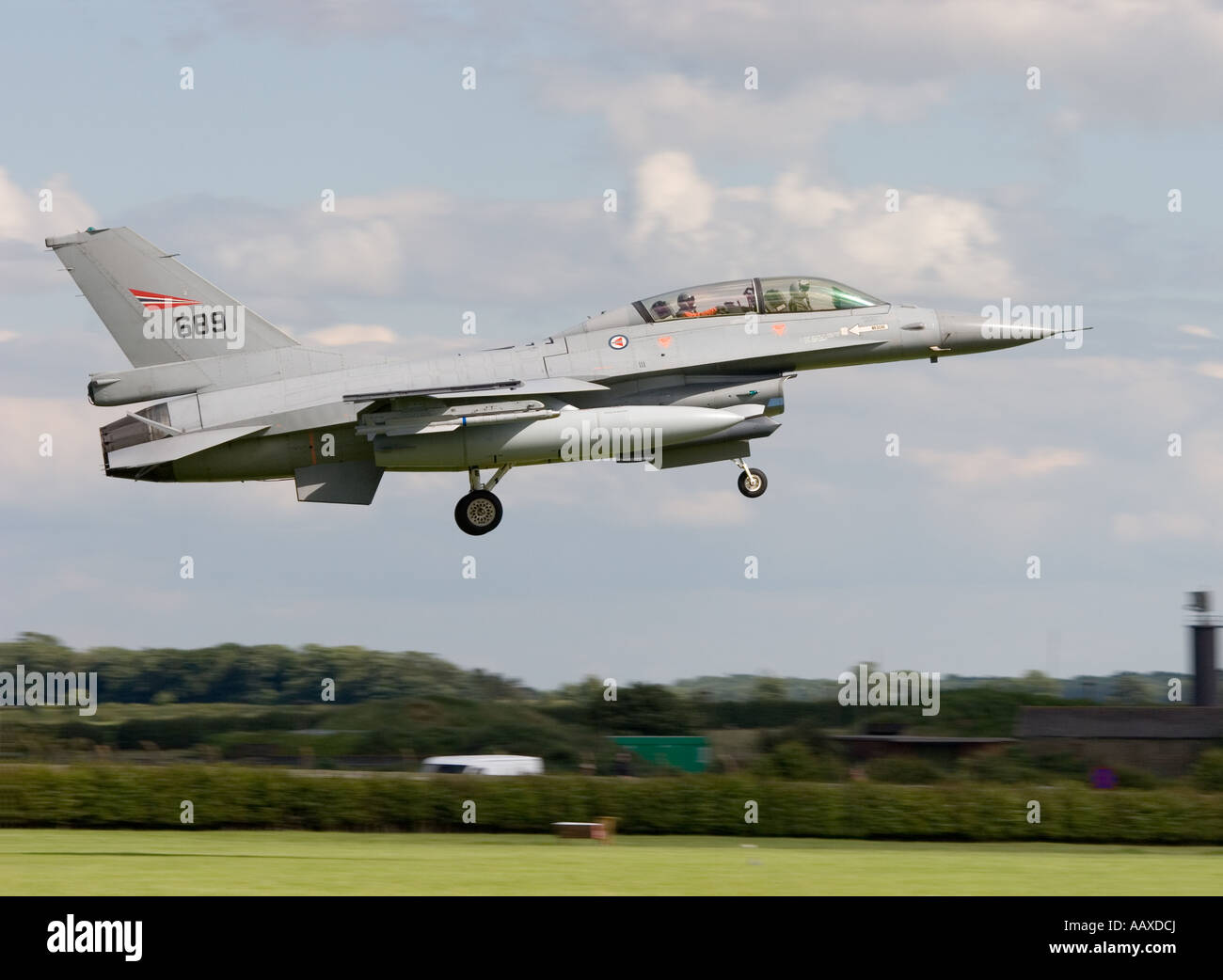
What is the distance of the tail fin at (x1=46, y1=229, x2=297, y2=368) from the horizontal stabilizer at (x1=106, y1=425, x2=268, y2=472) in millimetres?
1652

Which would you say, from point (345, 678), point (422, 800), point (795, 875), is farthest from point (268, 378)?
point (345, 678)

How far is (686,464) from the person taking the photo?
2548cm

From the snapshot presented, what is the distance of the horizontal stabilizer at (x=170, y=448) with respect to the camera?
81.1ft

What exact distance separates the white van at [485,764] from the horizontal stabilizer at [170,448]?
1243cm

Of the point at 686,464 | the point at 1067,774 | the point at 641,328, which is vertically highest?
the point at 641,328

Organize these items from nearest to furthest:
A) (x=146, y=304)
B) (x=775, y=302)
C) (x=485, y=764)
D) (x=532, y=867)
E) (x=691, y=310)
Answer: (x=532, y=867)
(x=146, y=304)
(x=691, y=310)
(x=775, y=302)
(x=485, y=764)

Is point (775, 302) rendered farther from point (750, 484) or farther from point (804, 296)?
point (750, 484)

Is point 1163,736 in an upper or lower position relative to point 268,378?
lower

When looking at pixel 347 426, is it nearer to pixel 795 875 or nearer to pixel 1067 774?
pixel 795 875

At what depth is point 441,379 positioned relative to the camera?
25.5 metres

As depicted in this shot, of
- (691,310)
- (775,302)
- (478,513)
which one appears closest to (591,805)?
(478,513)

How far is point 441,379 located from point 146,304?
5209mm

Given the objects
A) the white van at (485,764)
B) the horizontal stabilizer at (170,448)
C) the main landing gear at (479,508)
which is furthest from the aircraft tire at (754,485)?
the white van at (485,764)
